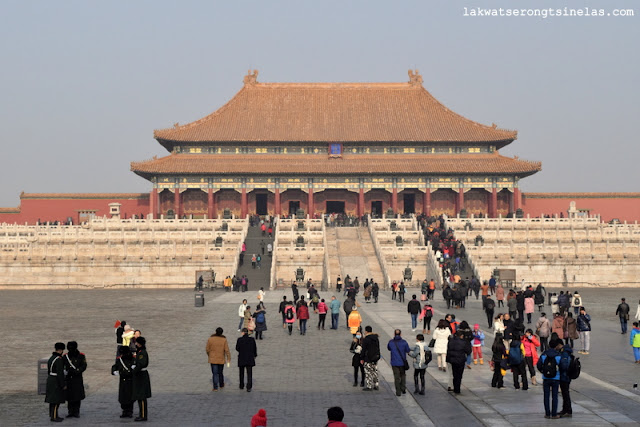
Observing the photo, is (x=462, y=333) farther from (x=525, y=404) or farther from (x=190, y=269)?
(x=190, y=269)

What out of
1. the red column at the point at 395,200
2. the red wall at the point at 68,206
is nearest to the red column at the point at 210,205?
the red wall at the point at 68,206

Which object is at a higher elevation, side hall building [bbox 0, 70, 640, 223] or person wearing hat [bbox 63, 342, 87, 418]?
side hall building [bbox 0, 70, 640, 223]

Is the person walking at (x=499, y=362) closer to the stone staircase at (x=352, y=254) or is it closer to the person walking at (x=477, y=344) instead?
the person walking at (x=477, y=344)

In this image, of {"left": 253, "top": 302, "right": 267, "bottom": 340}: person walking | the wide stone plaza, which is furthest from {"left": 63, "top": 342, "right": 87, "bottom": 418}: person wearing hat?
{"left": 253, "top": 302, "right": 267, "bottom": 340}: person walking

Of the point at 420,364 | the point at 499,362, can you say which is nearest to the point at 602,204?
the point at 499,362

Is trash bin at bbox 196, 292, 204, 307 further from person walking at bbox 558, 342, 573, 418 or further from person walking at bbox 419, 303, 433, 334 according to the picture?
person walking at bbox 558, 342, 573, 418

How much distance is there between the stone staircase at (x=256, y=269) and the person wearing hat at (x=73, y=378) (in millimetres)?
27172

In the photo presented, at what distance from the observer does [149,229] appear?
52875 millimetres

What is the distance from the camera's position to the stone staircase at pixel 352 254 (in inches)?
1614

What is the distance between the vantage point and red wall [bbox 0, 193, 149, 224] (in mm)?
69000

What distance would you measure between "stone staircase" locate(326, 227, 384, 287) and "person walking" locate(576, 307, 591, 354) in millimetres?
20375

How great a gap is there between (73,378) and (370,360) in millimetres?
5301

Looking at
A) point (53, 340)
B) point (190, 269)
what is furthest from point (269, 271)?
point (53, 340)

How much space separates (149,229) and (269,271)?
43.3 feet
